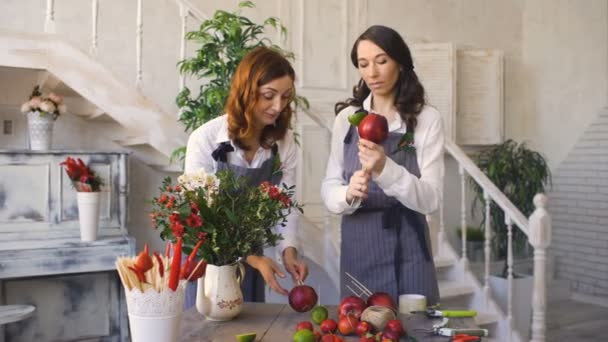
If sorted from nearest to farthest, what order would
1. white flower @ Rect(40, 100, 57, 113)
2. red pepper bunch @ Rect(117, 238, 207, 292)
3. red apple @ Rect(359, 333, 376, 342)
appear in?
red pepper bunch @ Rect(117, 238, 207, 292), red apple @ Rect(359, 333, 376, 342), white flower @ Rect(40, 100, 57, 113)

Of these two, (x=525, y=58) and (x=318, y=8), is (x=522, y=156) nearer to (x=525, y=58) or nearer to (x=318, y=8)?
(x=525, y=58)

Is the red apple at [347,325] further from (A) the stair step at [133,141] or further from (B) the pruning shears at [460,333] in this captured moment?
(A) the stair step at [133,141]

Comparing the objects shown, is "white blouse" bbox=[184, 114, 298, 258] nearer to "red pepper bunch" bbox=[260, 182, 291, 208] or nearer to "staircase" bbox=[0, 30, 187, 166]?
"red pepper bunch" bbox=[260, 182, 291, 208]

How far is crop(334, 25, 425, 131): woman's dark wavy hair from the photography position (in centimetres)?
183

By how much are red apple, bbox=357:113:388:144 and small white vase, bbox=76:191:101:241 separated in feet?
7.38

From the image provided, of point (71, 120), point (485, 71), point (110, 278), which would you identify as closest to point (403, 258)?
point (110, 278)

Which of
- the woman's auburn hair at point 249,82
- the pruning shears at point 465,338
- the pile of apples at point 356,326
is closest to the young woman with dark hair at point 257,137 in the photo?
the woman's auburn hair at point 249,82

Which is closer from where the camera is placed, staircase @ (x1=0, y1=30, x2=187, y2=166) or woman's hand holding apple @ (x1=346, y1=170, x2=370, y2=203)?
woman's hand holding apple @ (x1=346, y1=170, x2=370, y2=203)

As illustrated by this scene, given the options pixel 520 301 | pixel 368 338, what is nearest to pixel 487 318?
pixel 520 301

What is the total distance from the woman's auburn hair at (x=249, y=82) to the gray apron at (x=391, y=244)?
0.36m

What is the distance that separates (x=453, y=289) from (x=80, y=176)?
249cm

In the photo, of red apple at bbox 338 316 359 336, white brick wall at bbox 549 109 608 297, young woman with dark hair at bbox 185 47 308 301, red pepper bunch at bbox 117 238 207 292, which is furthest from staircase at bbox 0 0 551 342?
red pepper bunch at bbox 117 238 207 292

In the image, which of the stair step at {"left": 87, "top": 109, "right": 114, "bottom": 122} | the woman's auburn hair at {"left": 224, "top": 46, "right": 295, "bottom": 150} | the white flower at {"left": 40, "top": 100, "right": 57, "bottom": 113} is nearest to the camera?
the woman's auburn hair at {"left": 224, "top": 46, "right": 295, "bottom": 150}

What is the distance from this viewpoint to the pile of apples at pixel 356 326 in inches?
51.3
